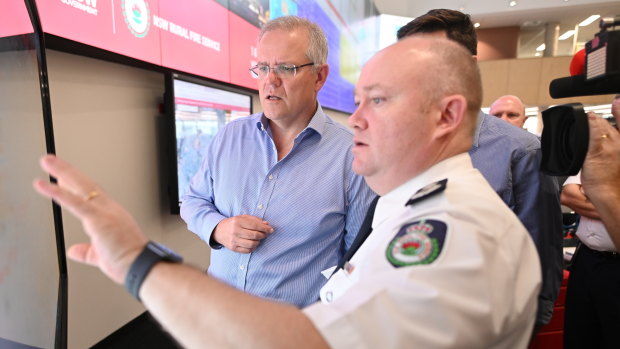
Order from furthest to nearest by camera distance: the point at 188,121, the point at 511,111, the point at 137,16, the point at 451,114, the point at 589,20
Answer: the point at 589,20 → the point at 511,111 → the point at 188,121 → the point at 137,16 → the point at 451,114

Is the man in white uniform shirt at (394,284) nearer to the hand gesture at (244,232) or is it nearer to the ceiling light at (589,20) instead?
the hand gesture at (244,232)

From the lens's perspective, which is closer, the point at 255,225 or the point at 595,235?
the point at 255,225

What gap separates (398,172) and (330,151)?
0.49m

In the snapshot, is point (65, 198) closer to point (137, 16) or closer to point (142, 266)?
point (142, 266)

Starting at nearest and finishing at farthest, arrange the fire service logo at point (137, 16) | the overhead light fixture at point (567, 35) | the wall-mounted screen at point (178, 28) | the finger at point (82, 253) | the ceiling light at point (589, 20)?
the finger at point (82, 253)
the wall-mounted screen at point (178, 28)
the fire service logo at point (137, 16)
the ceiling light at point (589, 20)
the overhead light fixture at point (567, 35)

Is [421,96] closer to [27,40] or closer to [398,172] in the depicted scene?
[398,172]

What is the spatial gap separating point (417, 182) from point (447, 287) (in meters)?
0.28

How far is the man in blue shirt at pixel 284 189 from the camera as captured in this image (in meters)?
1.13

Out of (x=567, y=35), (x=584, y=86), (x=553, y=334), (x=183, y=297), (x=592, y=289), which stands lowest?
(x=553, y=334)

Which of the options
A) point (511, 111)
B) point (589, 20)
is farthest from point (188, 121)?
point (589, 20)

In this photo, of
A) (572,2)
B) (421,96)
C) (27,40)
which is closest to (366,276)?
(421,96)

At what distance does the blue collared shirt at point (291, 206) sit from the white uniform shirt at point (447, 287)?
22.4 inches

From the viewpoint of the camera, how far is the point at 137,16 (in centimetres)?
190

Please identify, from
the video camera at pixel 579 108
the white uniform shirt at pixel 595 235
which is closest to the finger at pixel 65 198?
the video camera at pixel 579 108
